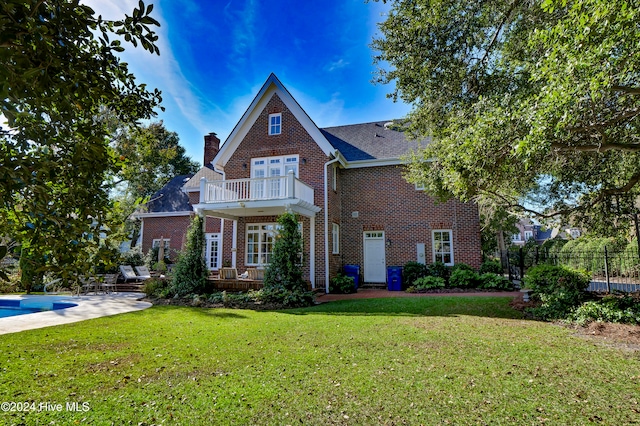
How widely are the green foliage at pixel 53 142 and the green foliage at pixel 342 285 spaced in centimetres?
1250

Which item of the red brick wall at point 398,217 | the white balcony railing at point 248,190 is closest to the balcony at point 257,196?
the white balcony railing at point 248,190

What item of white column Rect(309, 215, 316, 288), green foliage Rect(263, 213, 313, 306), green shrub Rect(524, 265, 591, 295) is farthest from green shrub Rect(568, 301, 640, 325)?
white column Rect(309, 215, 316, 288)

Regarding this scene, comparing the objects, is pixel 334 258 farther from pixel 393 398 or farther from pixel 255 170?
pixel 393 398

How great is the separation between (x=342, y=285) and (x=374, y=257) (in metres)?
2.78

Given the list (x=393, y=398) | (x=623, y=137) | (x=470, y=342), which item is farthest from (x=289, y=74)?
(x=393, y=398)

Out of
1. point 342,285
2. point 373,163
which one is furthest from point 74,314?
point 373,163

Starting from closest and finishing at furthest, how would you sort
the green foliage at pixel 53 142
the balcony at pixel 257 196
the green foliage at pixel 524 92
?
the green foliage at pixel 53 142, the green foliage at pixel 524 92, the balcony at pixel 257 196

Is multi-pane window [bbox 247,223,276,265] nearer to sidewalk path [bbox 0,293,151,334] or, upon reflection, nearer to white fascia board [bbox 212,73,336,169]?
white fascia board [bbox 212,73,336,169]

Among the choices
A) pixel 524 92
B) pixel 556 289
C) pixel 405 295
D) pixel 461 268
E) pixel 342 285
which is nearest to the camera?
pixel 524 92

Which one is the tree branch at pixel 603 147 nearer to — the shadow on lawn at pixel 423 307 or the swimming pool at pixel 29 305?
the shadow on lawn at pixel 423 307

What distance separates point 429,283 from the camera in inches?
562

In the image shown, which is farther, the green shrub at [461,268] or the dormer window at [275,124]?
the dormer window at [275,124]

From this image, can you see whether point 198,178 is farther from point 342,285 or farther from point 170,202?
point 342,285

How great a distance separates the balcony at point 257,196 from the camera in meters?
13.0
